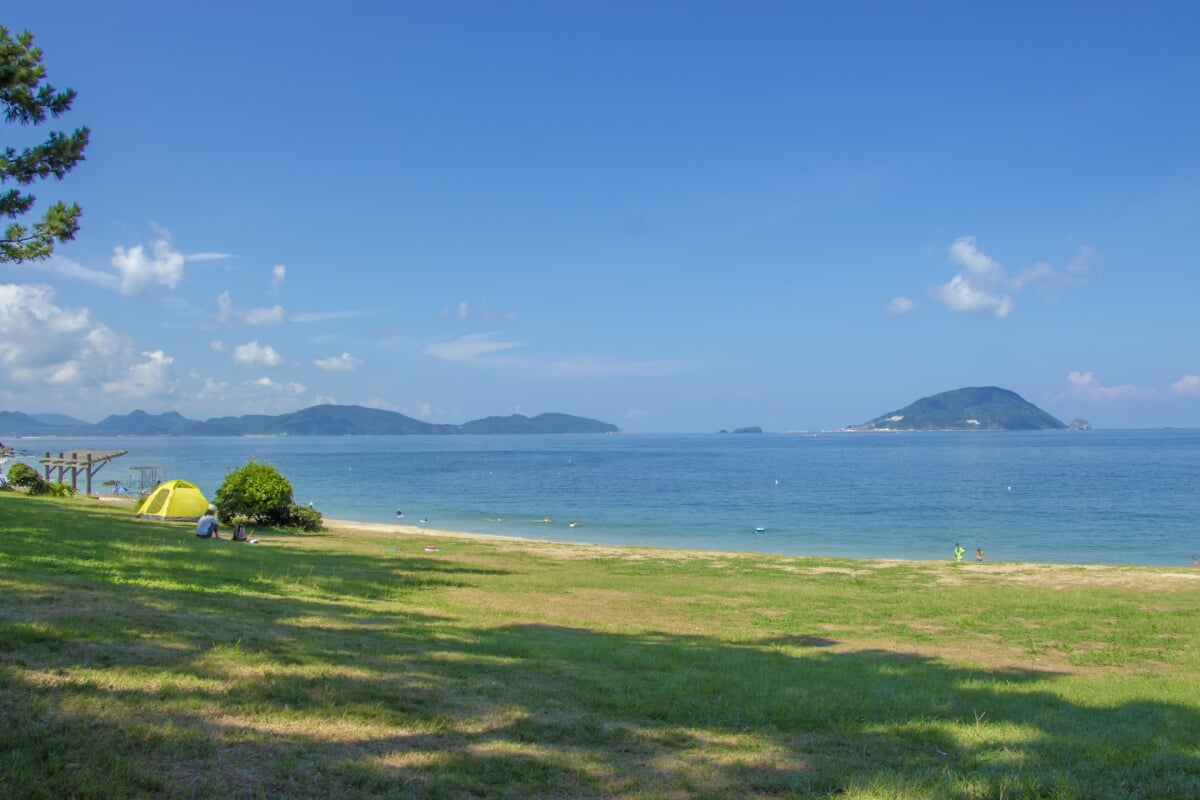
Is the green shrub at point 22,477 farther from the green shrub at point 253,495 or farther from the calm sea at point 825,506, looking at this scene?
the calm sea at point 825,506

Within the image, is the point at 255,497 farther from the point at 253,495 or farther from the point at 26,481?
the point at 26,481

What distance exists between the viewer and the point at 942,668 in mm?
12812

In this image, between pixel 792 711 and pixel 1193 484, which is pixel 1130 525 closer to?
pixel 1193 484

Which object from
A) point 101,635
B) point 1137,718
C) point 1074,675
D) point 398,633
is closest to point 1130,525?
point 1074,675

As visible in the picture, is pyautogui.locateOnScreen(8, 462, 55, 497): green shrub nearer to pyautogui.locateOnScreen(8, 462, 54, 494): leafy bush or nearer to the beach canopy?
pyautogui.locateOnScreen(8, 462, 54, 494): leafy bush

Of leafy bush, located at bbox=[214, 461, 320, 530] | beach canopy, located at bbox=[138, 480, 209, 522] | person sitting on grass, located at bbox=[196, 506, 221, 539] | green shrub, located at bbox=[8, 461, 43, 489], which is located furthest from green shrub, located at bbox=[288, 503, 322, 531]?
green shrub, located at bbox=[8, 461, 43, 489]

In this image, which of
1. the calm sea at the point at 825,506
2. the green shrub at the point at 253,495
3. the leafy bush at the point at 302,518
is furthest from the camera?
the calm sea at the point at 825,506

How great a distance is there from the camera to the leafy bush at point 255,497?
111 feet

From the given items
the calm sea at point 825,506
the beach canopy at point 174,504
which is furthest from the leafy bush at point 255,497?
the calm sea at point 825,506

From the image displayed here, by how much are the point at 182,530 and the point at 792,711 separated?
2421 centimetres

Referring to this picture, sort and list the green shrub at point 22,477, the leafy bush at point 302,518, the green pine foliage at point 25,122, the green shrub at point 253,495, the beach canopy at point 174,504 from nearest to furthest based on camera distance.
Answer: the green pine foliage at point 25,122, the beach canopy at point 174,504, the green shrub at point 253,495, the leafy bush at point 302,518, the green shrub at point 22,477

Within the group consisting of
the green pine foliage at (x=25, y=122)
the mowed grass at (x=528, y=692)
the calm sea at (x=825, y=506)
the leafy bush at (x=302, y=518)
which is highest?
the green pine foliage at (x=25, y=122)

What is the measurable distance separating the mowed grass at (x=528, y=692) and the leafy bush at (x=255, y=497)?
15.6 m

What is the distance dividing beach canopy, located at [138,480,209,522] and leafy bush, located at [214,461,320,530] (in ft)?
2.79
